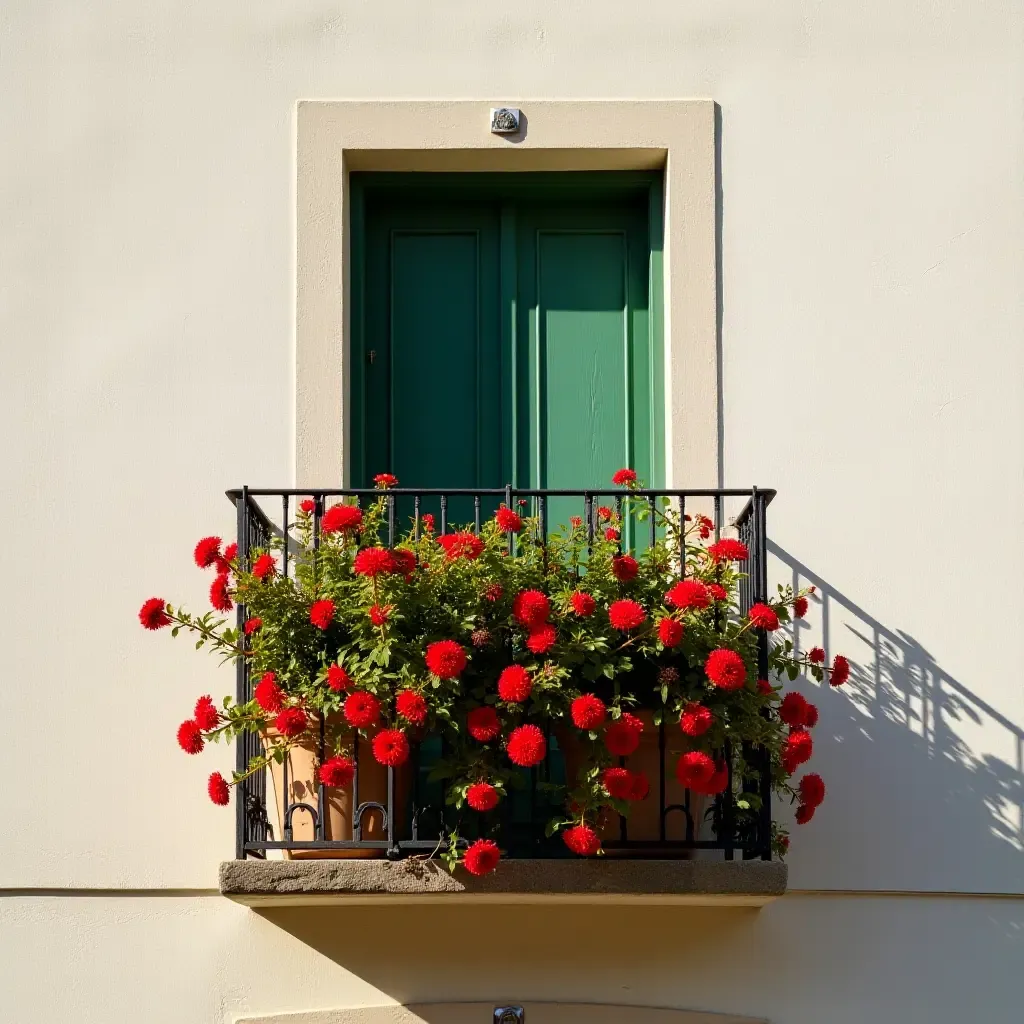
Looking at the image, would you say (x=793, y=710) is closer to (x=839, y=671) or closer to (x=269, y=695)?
(x=839, y=671)

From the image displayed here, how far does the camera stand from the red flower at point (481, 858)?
232 inches

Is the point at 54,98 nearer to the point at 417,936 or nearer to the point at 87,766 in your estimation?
the point at 87,766

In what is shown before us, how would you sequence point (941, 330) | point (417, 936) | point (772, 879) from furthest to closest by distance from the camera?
point (941, 330) → point (417, 936) → point (772, 879)

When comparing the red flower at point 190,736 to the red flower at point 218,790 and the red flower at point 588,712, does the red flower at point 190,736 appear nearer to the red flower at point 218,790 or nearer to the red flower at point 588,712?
the red flower at point 218,790

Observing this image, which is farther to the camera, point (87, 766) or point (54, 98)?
point (54, 98)

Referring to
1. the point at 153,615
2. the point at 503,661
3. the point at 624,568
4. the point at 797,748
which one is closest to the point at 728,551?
the point at 624,568

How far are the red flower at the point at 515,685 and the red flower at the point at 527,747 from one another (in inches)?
4.1

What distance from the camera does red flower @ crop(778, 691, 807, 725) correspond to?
6316mm

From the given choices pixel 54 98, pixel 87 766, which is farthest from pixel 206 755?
pixel 54 98

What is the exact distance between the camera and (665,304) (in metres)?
7.30

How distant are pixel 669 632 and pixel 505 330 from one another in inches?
71.6

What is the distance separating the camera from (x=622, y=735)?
6051 mm

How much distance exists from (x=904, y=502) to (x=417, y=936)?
7.34 ft

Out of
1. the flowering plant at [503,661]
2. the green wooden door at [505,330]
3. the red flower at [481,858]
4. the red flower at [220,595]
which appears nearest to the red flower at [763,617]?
the flowering plant at [503,661]
